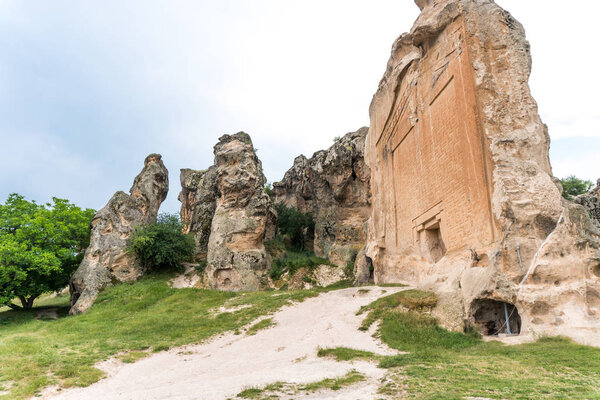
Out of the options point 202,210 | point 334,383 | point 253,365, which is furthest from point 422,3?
point 202,210

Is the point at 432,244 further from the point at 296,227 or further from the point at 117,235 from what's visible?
the point at 117,235

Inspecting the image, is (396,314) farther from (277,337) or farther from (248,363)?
(248,363)

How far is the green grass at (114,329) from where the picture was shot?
788 centimetres

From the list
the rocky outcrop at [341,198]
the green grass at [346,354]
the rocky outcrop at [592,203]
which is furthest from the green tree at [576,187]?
the green grass at [346,354]

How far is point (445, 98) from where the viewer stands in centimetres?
1347

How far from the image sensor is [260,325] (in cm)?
1202

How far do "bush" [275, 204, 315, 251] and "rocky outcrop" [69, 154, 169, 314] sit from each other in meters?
9.59

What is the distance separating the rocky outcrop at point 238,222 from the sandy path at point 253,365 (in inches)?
319

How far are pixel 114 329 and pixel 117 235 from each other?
982 cm

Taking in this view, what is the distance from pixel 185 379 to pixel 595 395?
259 inches

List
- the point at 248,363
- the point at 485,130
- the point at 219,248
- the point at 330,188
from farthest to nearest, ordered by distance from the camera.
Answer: the point at 330,188
the point at 219,248
the point at 485,130
the point at 248,363

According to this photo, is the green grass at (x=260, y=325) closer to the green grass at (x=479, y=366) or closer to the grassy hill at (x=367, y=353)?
the grassy hill at (x=367, y=353)

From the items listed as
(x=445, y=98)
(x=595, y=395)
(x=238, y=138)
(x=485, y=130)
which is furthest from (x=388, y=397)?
(x=238, y=138)

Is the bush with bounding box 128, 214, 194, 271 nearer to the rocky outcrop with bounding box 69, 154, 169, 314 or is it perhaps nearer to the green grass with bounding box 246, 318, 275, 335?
the rocky outcrop with bounding box 69, 154, 169, 314
